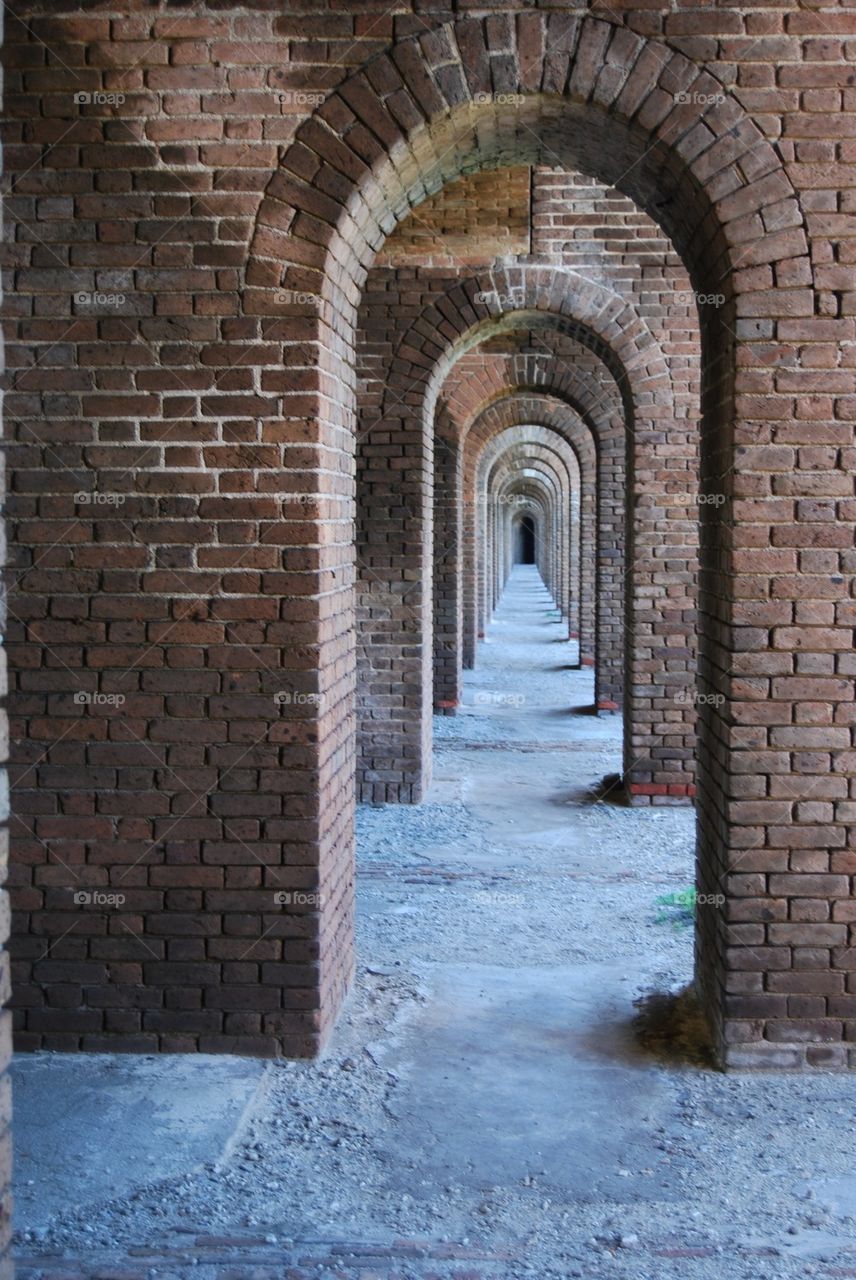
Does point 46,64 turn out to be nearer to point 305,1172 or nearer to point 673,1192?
point 305,1172

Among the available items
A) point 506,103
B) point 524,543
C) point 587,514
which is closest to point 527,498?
point 524,543

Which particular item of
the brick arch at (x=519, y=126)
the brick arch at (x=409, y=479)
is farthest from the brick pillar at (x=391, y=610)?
the brick arch at (x=519, y=126)

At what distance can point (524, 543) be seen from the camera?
65.1 meters

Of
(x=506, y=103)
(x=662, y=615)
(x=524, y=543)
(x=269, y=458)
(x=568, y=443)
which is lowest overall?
(x=662, y=615)

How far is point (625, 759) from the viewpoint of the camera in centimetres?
979

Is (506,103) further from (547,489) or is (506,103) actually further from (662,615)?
(547,489)

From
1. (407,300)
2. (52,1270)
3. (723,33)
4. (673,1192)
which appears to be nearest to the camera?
(52,1270)

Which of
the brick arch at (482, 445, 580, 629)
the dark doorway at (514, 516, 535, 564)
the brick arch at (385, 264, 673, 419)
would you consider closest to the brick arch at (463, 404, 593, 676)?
the brick arch at (482, 445, 580, 629)

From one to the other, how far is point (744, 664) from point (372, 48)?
2.59 meters

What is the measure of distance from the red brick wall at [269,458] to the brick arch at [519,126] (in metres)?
0.01

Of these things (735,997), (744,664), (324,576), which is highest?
(324,576)

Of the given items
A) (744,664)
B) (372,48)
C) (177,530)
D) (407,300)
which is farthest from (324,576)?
(407,300)

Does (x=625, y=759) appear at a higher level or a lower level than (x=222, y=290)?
lower

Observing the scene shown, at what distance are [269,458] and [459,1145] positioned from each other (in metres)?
2.48
